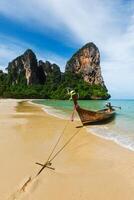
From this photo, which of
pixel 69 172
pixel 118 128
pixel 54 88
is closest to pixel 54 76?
pixel 54 88

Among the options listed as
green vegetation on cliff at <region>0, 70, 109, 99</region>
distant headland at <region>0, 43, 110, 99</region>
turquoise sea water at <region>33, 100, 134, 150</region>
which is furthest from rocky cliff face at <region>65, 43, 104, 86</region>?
turquoise sea water at <region>33, 100, 134, 150</region>

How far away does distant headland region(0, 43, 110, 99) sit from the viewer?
9344 cm

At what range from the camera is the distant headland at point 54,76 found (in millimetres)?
93438

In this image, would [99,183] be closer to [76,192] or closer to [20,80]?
[76,192]

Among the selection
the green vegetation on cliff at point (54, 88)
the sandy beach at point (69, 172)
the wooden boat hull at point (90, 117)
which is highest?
the green vegetation on cliff at point (54, 88)

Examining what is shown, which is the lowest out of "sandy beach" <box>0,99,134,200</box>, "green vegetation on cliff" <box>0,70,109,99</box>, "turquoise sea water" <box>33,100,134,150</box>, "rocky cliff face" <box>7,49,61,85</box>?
"turquoise sea water" <box>33,100,134,150</box>

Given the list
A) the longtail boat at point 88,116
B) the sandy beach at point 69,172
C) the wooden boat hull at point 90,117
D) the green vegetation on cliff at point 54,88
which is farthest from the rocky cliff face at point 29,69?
the sandy beach at point 69,172

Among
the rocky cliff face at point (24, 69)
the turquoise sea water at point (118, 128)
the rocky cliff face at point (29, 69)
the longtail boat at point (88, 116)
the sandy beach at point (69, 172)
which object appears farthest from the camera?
the rocky cliff face at point (29, 69)

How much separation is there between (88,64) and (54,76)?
19.4 meters

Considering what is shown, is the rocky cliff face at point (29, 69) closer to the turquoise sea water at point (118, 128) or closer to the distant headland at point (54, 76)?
the distant headland at point (54, 76)

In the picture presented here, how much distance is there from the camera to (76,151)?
6.93 metres

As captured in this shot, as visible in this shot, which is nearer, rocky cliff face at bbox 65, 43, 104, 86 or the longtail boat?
the longtail boat

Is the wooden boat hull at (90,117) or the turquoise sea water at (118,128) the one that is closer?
the turquoise sea water at (118,128)

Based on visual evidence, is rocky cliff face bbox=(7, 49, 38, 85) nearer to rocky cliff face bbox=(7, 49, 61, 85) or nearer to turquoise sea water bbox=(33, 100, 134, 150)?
rocky cliff face bbox=(7, 49, 61, 85)
